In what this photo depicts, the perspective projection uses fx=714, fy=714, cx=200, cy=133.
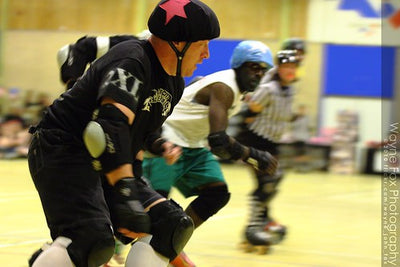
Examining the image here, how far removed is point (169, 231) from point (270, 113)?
2683 mm

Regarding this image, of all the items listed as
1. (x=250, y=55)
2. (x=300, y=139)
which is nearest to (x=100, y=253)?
(x=250, y=55)

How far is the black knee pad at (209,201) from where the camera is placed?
14.4 feet

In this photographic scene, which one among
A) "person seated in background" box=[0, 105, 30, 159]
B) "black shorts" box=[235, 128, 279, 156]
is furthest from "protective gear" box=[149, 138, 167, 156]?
"person seated in background" box=[0, 105, 30, 159]

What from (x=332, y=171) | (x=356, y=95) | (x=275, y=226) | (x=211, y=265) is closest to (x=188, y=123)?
(x=211, y=265)

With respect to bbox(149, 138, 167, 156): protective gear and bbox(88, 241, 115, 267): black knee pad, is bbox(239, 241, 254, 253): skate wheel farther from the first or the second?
bbox(88, 241, 115, 267): black knee pad

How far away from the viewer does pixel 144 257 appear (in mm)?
2854

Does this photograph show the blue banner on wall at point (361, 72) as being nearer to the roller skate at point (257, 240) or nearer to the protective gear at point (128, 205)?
the roller skate at point (257, 240)

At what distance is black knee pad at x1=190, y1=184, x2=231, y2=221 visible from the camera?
14.4ft

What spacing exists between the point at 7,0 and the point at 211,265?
16.2m

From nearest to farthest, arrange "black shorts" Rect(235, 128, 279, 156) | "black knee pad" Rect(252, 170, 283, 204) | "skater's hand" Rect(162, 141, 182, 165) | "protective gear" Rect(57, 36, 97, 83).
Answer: "skater's hand" Rect(162, 141, 182, 165) < "protective gear" Rect(57, 36, 97, 83) < "black knee pad" Rect(252, 170, 283, 204) < "black shorts" Rect(235, 128, 279, 156)

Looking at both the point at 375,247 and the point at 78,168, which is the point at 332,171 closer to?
the point at 375,247

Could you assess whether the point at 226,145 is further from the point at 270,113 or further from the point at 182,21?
the point at 182,21

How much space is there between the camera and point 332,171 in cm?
1541

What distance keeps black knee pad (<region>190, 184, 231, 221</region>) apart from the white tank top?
332mm
